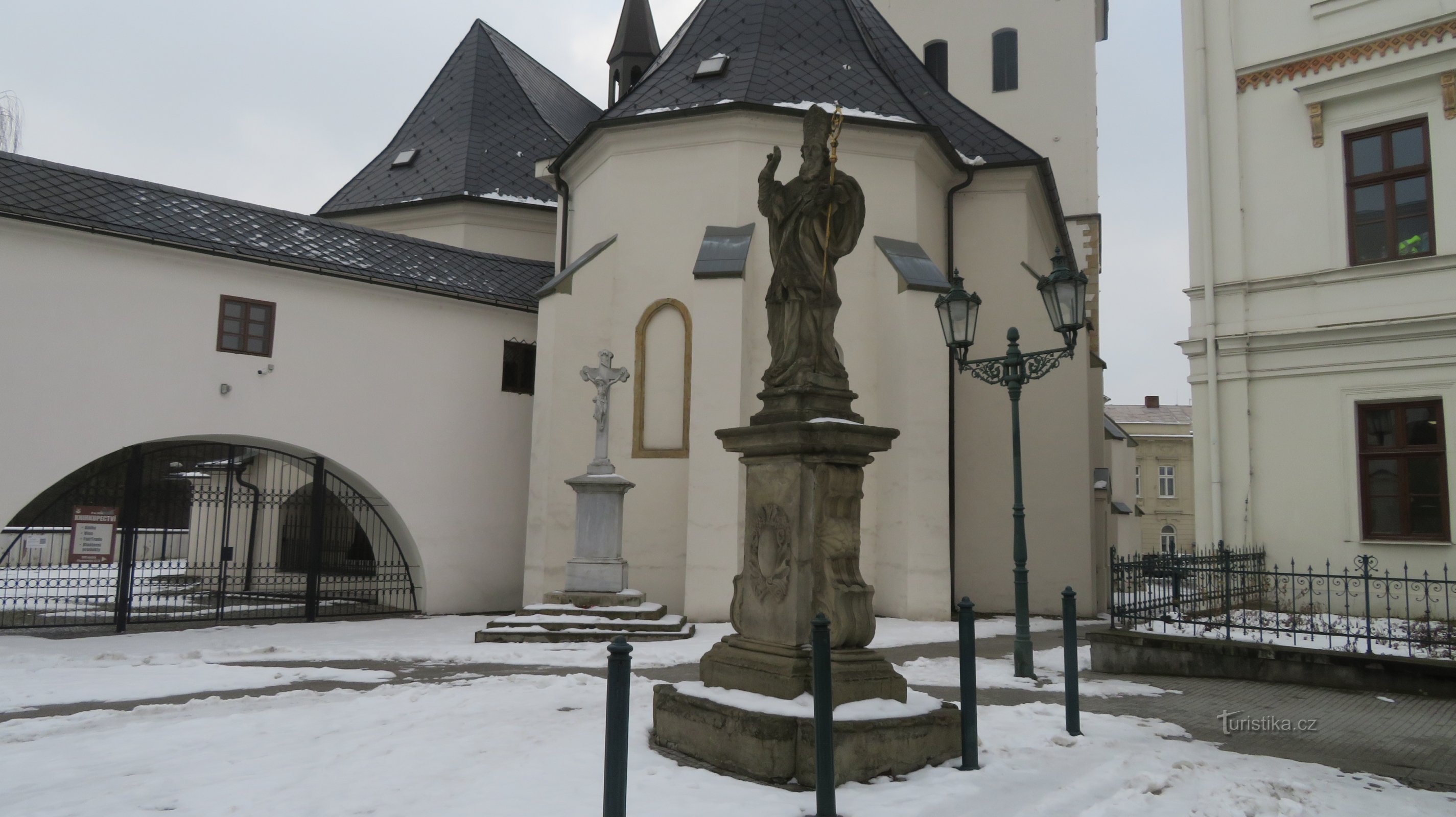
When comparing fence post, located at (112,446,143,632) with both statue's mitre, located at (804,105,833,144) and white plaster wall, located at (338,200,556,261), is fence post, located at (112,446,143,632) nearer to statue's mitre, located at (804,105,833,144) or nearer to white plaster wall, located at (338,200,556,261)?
white plaster wall, located at (338,200,556,261)

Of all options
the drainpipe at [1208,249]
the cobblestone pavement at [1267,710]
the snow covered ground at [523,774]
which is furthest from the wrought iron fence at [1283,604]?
the snow covered ground at [523,774]

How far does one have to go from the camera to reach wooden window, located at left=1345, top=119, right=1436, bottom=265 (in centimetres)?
1275

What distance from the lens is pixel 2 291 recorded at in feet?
42.3

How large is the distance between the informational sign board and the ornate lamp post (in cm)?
1137

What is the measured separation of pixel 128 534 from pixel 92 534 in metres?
0.56

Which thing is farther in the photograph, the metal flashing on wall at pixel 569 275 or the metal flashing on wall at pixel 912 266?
the metal flashing on wall at pixel 569 275

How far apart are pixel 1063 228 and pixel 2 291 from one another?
65.7ft

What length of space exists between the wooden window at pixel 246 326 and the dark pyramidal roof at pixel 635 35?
17.0 m

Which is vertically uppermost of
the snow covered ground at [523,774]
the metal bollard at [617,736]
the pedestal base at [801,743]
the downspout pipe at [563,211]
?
the downspout pipe at [563,211]

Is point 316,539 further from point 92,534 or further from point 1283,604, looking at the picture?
point 1283,604

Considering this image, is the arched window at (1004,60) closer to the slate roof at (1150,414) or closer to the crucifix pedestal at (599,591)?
the crucifix pedestal at (599,591)

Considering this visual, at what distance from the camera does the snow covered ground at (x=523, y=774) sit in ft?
16.4

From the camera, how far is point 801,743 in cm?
529

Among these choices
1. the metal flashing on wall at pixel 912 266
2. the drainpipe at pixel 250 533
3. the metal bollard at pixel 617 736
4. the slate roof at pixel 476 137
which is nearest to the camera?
the metal bollard at pixel 617 736
